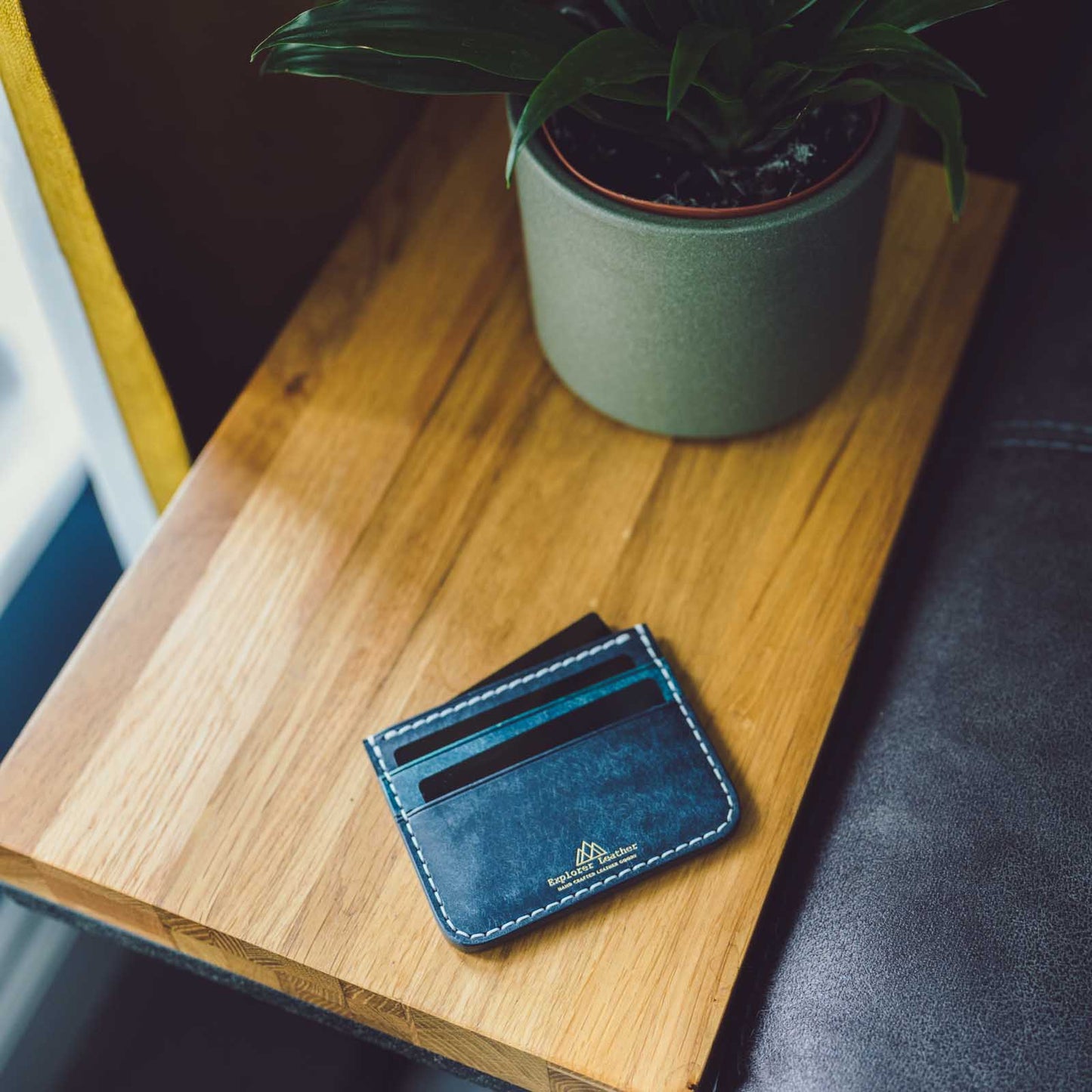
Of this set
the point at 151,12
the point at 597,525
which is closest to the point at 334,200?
the point at 151,12

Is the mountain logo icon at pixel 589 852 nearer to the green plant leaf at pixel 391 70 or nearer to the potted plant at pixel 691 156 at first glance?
the potted plant at pixel 691 156

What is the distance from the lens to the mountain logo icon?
60 centimetres

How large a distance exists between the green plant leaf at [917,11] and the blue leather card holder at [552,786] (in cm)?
33

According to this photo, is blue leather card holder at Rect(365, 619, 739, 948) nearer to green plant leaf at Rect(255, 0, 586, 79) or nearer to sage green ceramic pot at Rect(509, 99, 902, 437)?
sage green ceramic pot at Rect(509, 99, 902, 437)

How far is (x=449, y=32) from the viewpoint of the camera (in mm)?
566

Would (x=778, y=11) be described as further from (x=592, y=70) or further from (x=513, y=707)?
(x=513, y=707)

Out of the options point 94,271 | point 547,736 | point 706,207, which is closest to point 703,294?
point 706,207

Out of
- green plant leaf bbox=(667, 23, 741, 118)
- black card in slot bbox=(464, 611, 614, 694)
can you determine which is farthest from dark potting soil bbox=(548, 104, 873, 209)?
black card in slot bbox=(464, 611, 614, 694)

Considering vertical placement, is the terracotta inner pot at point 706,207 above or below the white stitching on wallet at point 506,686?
above

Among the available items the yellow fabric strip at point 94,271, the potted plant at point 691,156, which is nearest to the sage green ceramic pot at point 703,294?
the potted plant at point 691,156

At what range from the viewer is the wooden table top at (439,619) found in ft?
1.94

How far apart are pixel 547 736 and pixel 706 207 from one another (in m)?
0.28

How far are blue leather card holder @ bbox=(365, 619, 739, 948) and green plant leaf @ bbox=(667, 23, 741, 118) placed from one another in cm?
29

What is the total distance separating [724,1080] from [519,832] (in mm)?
157
